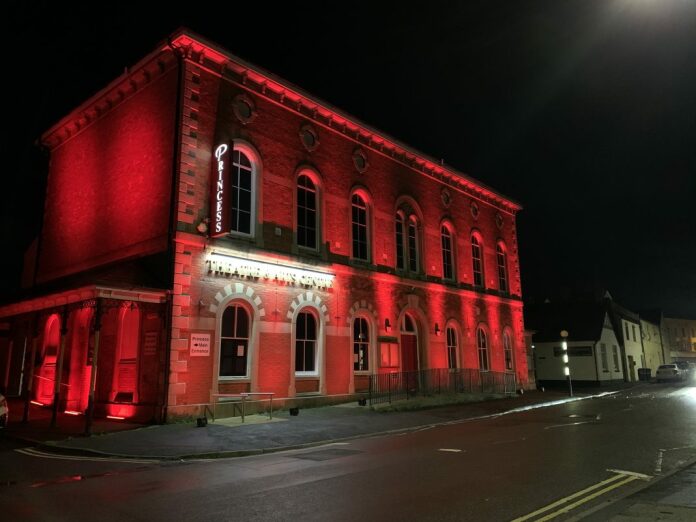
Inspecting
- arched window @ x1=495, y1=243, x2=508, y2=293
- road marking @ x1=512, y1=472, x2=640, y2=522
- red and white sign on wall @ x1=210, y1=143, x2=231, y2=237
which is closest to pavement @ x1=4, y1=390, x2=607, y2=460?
red and white sign on wall @ x1=210, y1=143, x2=231, y2=237

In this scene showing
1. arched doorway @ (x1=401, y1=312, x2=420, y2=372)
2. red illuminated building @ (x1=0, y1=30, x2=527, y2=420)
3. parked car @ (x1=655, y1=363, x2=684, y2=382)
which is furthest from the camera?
parked car @ (x1=655, y1=363, x2=684, y2=382)

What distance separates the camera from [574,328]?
142 ft

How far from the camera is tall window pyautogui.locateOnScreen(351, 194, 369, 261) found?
22156 mm

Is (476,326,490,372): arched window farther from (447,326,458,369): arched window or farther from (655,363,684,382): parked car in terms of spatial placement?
(655,363,684,382): parked car

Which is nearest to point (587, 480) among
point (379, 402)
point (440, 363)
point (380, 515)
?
point (380, 515)

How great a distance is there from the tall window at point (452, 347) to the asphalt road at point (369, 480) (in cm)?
1365

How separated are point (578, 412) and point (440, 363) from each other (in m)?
7.55

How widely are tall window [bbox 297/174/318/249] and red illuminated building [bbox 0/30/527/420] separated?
7 centimetres

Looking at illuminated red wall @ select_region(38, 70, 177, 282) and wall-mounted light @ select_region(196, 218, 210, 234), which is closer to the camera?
wall-mounted light @ select_region(196, 218, 210, 234)

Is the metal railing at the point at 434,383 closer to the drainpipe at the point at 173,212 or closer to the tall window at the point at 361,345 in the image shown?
the tall window at the point at 361,345

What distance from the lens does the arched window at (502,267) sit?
32.7 m

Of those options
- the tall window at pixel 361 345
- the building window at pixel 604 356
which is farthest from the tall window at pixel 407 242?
the building window at pixel 604 356

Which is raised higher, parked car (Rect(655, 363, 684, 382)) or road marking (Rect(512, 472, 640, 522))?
parked car (Rect(655, 363, 684, 382))

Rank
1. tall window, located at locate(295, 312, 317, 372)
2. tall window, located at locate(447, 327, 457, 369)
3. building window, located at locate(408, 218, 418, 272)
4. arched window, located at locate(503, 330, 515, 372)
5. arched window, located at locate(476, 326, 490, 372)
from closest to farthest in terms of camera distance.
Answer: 1. tall window, located at locate(295, 312, 317, 372)
2. building window, located at locate(408, 218, 418, 272)
3. tall window, located at locate(447, 327, 457, 369)
4. arched window, located at locate(476, 326, 490, 372)
5. arched window, located at locate(503, 330, 515, 372)
